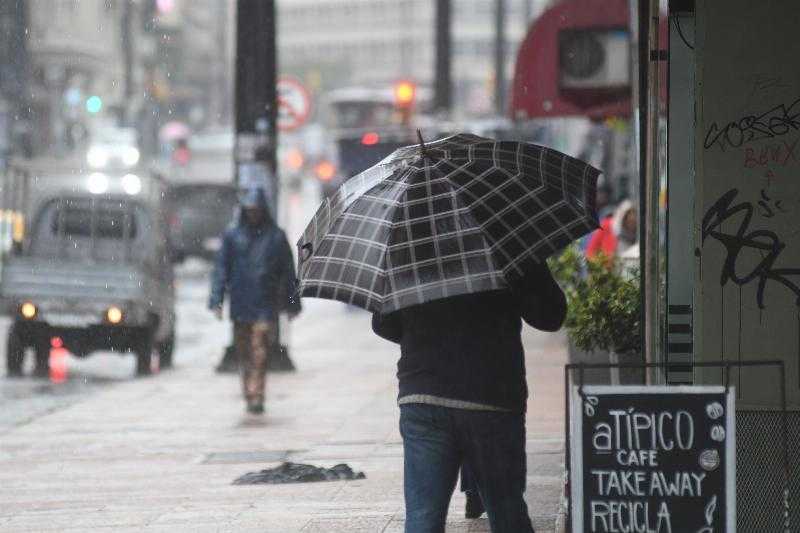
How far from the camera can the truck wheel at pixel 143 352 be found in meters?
18.3

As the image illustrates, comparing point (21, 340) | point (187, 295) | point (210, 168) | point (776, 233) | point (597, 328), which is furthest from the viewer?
point (210, 168)

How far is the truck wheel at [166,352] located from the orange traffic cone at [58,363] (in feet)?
3.37

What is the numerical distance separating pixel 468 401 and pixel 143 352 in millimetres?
12686

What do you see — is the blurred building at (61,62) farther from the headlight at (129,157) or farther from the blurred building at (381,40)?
the blurred building at (381,40)

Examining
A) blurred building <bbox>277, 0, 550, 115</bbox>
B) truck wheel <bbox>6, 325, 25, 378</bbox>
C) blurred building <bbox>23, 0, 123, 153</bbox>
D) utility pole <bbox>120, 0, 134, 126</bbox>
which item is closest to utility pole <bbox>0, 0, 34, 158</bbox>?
utility pole <bbox>120, 0, 134, 126</bbox>

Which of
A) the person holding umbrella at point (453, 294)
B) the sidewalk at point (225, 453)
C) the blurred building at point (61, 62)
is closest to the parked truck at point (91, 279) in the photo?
the sidewalk at point (225, 453)

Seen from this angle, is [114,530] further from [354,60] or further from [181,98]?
[354,60]

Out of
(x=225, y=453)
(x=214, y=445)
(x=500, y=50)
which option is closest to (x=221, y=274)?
(x=214, y=445)

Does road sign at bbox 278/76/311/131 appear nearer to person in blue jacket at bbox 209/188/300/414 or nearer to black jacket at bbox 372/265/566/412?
person in blue jacket at bbox 209/188/300/414

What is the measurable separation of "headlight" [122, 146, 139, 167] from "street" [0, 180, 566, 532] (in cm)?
3706

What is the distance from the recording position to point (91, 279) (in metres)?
18.0

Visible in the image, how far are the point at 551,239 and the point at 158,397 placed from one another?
33.7 feet

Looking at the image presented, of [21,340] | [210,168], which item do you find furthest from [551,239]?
[210,168]

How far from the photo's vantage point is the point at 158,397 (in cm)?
1595
